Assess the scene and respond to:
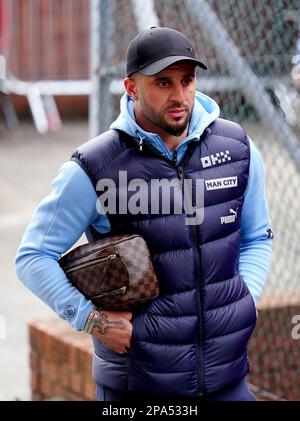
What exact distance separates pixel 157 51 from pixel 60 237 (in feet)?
2.14

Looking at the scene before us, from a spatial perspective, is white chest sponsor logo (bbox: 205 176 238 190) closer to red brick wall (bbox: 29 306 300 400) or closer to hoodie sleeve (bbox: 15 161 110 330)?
hoodie sleeve (bbox: 15 161 110 330)

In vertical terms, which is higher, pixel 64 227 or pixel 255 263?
pixel 64 227

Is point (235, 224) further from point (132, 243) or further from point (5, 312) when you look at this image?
point (5, 312)

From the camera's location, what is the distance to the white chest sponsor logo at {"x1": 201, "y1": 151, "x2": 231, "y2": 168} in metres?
3.53

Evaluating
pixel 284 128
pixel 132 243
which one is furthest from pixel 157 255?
pixel 284 128

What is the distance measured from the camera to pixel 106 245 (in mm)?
3408

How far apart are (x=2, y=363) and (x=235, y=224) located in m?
3.12

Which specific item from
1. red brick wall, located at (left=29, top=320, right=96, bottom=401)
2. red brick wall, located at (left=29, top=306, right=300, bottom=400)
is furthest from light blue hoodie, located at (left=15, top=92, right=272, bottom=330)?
red brick wall, located at (left=29, top=306, right=300, bottom=400)

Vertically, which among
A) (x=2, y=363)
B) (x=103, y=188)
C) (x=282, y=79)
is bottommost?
(x=2, y=363)

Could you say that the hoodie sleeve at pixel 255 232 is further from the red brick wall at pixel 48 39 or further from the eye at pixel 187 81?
the red brick wall at pixel 48 39

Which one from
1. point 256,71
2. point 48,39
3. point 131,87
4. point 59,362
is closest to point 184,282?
point 131,87

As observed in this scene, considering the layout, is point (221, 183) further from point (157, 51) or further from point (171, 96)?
point (157, 51)

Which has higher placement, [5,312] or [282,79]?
[282,79]

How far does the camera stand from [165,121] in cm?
344
